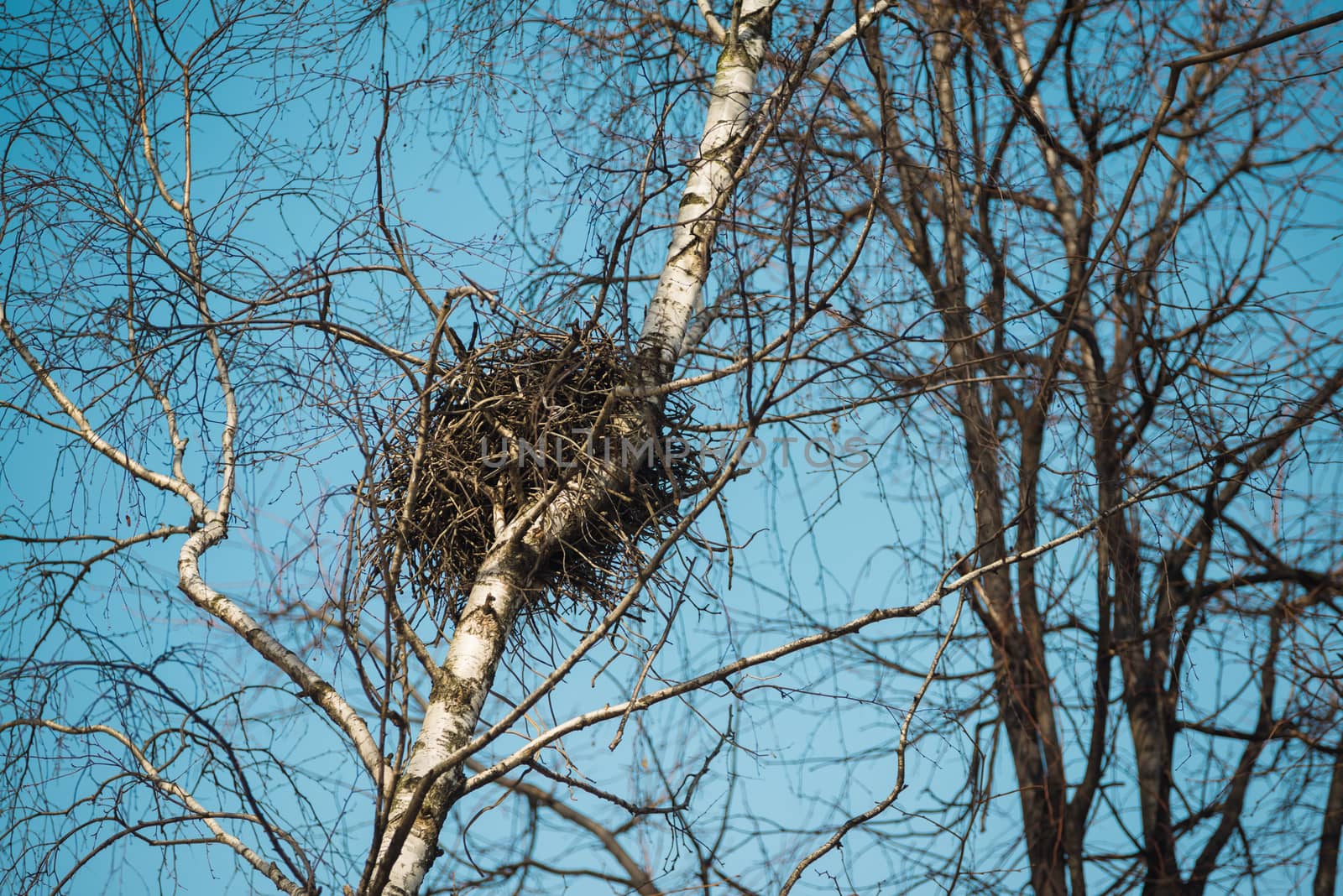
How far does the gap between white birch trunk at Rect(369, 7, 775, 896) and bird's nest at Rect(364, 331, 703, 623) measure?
0.11m

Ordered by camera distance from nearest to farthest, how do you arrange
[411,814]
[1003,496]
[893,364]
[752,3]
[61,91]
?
[411,814] < [893,364] < [61,91] < [752,3] < [1003,496]

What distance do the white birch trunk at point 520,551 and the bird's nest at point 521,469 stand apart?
11cm

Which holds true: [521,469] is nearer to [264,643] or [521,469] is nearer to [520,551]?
[520,551]

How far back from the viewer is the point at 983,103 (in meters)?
4.69

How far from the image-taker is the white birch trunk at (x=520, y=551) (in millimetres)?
2422

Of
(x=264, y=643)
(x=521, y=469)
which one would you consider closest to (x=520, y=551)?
(x=521, y=469)

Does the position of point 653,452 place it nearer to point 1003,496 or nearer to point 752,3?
point 752,3

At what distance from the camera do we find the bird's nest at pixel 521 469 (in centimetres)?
307

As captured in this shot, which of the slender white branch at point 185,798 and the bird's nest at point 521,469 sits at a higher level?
the bird's nest at point 521,469

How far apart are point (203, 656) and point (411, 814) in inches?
52.4

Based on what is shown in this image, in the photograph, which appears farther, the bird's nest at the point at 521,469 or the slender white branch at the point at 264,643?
the bird's nest at the point at 521,469

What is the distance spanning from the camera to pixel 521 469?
3.08 m

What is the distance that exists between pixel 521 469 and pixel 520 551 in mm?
259

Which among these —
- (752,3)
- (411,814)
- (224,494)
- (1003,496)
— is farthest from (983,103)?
(411,814)
